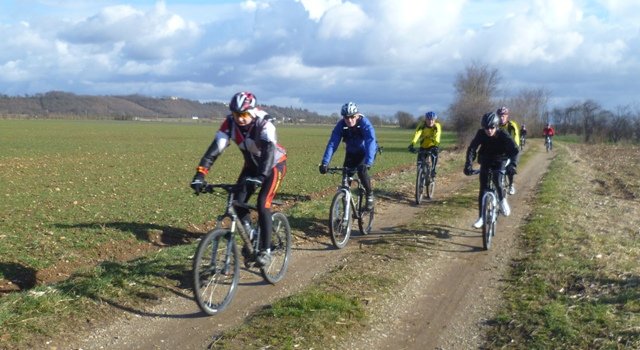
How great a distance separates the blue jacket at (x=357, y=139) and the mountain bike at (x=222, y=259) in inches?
117

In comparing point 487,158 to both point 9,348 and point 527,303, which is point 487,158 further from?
point 9,348

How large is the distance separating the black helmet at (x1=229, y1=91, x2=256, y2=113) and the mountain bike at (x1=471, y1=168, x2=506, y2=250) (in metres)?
4.56

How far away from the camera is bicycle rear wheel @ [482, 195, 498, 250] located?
9.69 meters

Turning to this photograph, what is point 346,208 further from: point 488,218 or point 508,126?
point 508,126

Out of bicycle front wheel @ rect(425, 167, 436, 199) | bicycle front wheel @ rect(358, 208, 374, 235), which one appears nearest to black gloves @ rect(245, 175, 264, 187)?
bicycle front wheel @ rect(358, 208, 374, 235)

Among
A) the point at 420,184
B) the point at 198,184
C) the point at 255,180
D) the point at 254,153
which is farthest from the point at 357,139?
the point at 420,184

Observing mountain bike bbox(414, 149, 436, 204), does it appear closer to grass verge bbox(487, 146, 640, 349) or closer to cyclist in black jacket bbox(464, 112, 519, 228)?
grass verge bbox(487, 146, 640, 349)

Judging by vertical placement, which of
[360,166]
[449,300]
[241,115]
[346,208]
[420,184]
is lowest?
[449,300]

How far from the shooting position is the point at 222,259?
6578mm

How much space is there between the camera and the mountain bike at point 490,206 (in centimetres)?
970

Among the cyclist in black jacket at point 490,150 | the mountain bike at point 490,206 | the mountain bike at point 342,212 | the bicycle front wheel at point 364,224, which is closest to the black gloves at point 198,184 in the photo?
the mountain bike at point 342,212

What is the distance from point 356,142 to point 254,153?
11.3 feet

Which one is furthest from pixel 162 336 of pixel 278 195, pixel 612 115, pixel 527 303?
pixel 612 115

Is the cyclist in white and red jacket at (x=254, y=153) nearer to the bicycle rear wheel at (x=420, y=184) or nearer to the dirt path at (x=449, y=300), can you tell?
Answer: the dirt path at (x=449, y=300)
